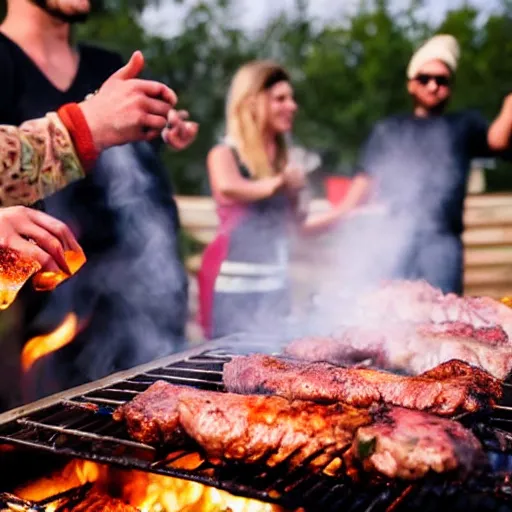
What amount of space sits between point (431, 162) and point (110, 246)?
3161 millimetres

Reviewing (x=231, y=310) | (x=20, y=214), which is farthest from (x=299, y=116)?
(x=20, y=214)

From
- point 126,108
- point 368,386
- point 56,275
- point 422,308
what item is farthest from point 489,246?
point 56,275

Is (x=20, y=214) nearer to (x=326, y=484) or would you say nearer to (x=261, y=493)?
(x=261, y=493)

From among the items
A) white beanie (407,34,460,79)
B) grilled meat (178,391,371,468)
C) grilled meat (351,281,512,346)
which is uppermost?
white beanie (407,34,460,79)

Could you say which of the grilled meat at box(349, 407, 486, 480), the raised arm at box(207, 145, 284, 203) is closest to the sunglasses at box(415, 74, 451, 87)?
the raised arm at box(207, 145, 284, 203)

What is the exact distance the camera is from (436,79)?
5.44m

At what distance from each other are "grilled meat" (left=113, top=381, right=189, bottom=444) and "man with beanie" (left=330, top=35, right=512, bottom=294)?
Answer: 389 cm

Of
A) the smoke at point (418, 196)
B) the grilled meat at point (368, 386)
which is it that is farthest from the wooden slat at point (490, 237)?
the grilled meat at point (368, 386)

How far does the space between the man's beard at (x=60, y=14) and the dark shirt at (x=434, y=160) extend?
319 cm

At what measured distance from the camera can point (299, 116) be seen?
13195mm

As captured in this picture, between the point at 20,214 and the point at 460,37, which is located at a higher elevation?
the point at 460,37

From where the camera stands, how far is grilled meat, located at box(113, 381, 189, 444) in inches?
80.9

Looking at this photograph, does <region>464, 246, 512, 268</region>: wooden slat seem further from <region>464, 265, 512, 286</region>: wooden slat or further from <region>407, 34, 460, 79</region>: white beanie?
<region>407, 34, 460, 79</region>: white beanie

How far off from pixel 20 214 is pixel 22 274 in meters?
0.20
